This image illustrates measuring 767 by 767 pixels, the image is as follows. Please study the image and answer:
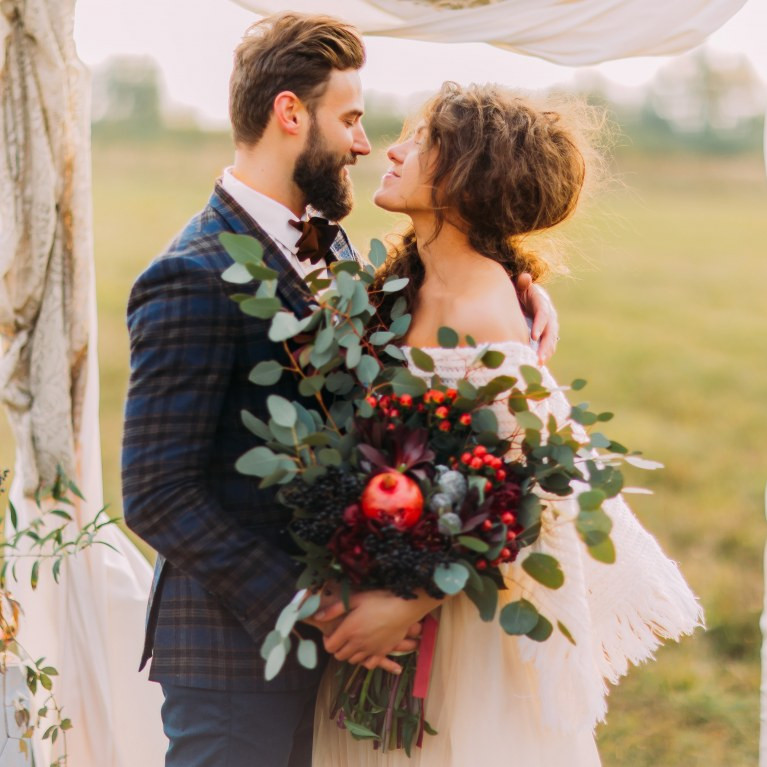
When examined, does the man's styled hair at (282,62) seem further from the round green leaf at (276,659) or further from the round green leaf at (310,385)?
the round green leaf at (276,659)

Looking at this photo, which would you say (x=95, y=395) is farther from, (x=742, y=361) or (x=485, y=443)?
(x=742, y=361)

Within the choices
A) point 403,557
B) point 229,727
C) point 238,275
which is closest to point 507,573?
point 403,557

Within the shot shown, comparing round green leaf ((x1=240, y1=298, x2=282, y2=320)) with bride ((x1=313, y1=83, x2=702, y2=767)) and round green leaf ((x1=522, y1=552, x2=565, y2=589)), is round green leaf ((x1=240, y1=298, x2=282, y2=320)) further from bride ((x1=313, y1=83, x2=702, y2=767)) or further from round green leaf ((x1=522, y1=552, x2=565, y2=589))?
round green leaf ((x1=522, y1=552, x2=565, y2=589))

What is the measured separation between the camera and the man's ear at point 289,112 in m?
1.88

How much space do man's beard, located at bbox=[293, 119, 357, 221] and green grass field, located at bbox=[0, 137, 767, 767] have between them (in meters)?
2.14

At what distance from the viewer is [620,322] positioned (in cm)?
886

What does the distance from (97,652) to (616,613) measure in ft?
4.20

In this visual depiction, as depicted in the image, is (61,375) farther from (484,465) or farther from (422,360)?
(484,465)

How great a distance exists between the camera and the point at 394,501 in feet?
4.65

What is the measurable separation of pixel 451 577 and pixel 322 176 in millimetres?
860

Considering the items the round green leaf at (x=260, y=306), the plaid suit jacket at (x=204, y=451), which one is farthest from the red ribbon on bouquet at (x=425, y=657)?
the round green leaf at (x=260, y=306)

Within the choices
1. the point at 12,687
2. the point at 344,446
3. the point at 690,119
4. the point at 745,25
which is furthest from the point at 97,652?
the point at 690,119

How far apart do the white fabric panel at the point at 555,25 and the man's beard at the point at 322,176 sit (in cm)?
65

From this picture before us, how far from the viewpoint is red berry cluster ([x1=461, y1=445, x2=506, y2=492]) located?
1492 mm
